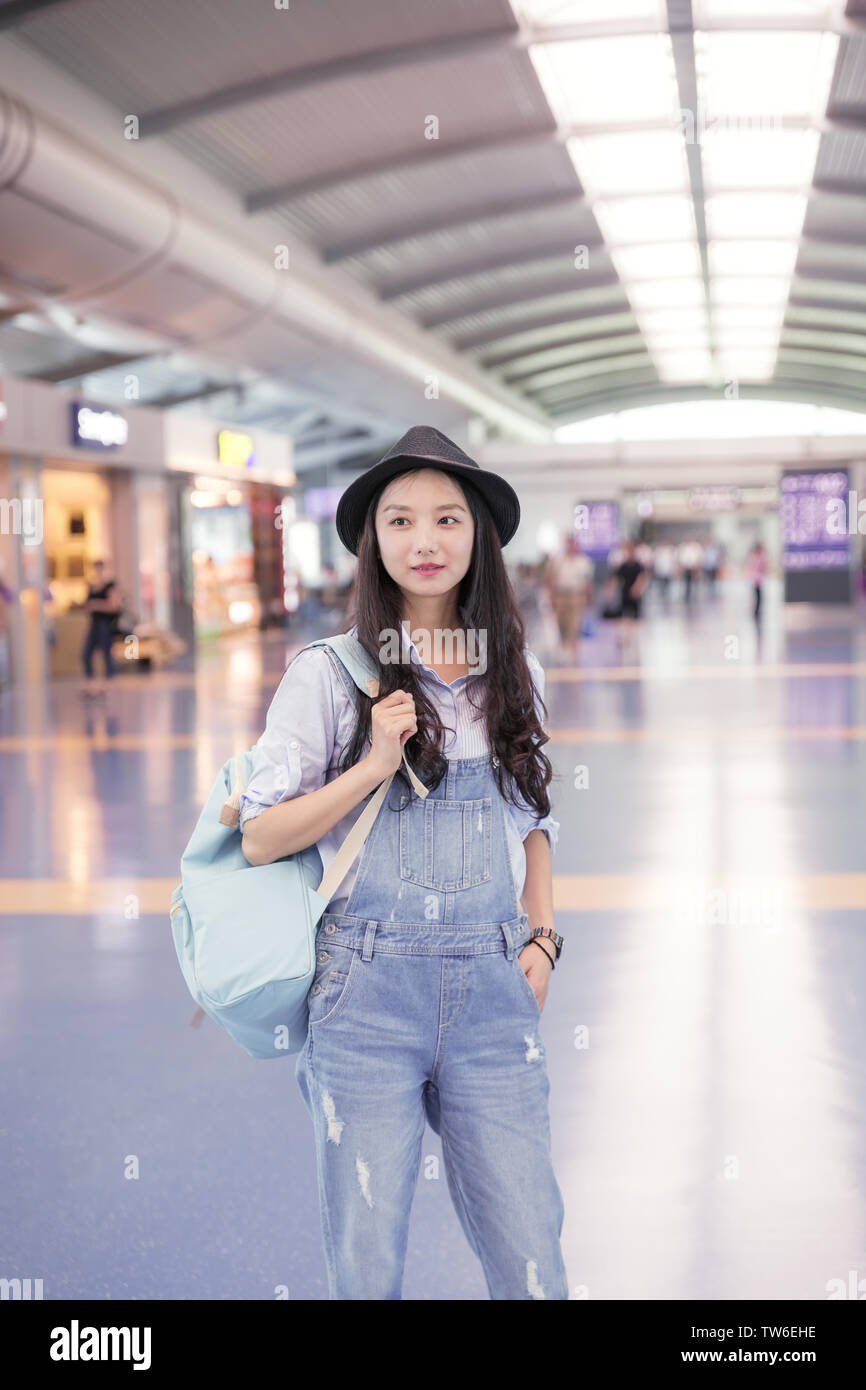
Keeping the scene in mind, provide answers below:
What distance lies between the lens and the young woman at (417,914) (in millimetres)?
1860

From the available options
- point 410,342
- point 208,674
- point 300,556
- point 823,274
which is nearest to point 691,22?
point 208,674

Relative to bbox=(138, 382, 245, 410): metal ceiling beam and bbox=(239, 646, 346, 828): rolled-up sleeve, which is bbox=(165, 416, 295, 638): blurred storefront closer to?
bbox=(138, 382, 245, 410): metal ceiling beam

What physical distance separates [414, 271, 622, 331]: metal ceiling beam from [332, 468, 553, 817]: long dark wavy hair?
2808 cm

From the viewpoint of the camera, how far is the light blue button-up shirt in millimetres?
1904

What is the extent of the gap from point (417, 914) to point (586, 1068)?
7.33ft

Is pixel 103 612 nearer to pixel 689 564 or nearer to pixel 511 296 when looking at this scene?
pixel 511 296

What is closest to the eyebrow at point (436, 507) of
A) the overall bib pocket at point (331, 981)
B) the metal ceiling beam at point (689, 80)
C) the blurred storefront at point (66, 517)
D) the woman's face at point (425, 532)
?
the woman's face at point (425, 532)

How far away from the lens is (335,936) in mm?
1916

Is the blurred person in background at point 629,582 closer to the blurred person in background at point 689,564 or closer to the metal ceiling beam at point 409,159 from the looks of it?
the metal ceiling beam at point 409,159

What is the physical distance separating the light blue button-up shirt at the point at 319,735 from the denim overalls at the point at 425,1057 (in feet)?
0.23

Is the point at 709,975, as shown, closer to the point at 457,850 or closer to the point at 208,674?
the point at 457,850

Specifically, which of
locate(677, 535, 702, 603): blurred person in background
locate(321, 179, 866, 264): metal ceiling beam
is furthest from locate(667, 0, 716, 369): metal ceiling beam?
locate(677, 535, 702, 603): blurred person in background

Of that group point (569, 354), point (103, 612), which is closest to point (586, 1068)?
point (103, 612)
